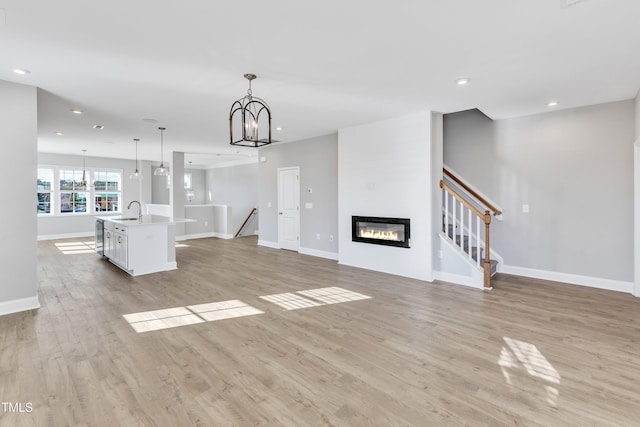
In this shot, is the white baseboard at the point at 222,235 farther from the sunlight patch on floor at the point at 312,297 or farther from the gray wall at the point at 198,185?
the sunlight patch on floor at the point at 312,297

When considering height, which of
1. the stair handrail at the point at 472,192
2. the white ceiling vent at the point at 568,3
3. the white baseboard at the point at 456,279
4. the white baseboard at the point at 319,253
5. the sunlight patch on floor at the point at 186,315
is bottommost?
the sunlight patch on floor at the point at 186,315

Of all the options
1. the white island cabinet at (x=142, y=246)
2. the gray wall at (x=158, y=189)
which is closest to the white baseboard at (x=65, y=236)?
the gray wall at (x=158, y=189)

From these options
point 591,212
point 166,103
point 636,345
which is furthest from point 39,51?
point 591,212

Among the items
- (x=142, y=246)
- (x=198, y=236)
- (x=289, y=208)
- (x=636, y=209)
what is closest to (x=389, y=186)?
(x=289, y=208)

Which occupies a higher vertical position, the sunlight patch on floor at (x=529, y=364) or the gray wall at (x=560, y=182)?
the gray wall at (x=560, y=182)

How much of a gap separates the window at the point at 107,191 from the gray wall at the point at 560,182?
10.8 meters

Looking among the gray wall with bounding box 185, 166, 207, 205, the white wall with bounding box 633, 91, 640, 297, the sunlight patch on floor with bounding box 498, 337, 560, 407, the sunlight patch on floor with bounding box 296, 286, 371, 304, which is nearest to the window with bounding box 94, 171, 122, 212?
the gray wall with bounding box 185, 166, 207, 205

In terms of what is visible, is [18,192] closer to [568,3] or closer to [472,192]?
[568,3]

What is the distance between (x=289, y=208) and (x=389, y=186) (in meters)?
3.11

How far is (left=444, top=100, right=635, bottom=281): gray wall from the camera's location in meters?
4.58

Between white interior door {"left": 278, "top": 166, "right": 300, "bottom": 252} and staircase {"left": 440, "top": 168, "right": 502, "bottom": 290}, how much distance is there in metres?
Answer: 3.45

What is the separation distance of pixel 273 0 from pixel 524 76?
9.70 feet

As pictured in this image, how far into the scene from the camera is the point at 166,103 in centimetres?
466

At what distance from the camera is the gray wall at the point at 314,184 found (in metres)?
6.93
